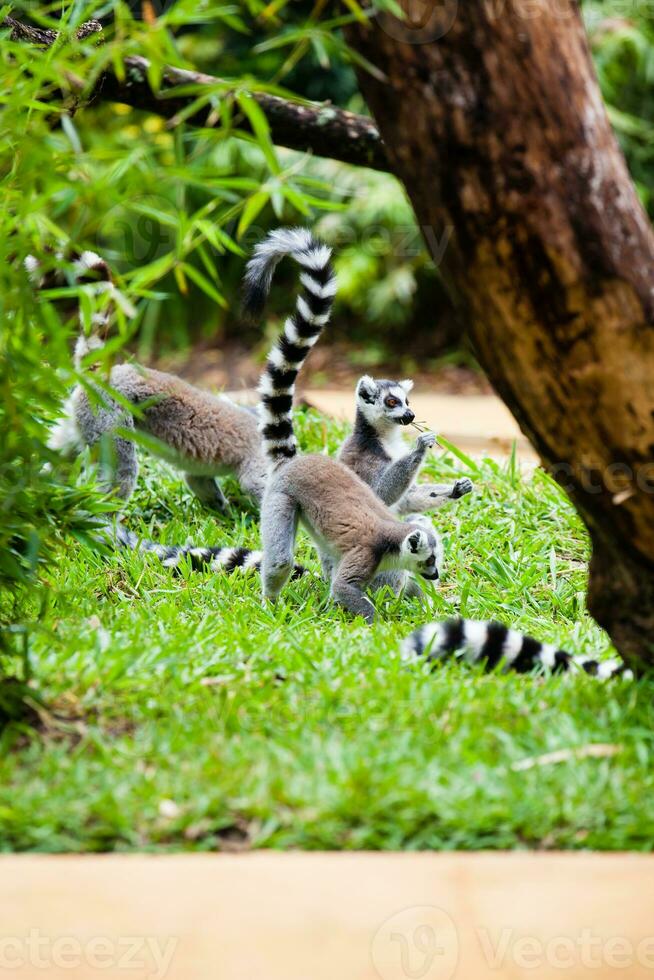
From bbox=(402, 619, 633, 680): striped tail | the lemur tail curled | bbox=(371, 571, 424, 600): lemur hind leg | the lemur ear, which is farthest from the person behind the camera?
the lemur ear

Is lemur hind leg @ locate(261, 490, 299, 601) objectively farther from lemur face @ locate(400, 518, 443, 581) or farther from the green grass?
lemur face @ locate(400, 518, 443, 581)

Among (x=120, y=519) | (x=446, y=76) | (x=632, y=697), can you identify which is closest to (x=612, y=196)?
(x=446, y=76)

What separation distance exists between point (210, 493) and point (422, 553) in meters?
1.83

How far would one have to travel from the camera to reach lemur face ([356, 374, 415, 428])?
183 inches

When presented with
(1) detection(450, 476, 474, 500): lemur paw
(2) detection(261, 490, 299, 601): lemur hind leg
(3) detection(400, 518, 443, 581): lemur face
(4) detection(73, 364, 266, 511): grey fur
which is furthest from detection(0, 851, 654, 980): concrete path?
(4) detection(73, 364, 266, 511): grey fur

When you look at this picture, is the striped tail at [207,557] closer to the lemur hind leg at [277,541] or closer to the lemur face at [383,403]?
the lemur hind leg at [277,541]

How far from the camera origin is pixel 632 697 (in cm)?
281

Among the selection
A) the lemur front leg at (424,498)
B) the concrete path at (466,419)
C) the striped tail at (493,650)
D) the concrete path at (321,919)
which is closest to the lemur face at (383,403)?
the lemur front leg at (424,498)

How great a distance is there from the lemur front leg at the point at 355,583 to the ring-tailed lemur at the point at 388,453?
0.62 m

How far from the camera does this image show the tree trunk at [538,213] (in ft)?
8.06

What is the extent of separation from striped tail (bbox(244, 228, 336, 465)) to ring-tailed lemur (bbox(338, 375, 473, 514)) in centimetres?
32

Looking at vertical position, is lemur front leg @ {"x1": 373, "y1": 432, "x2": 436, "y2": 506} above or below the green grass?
below

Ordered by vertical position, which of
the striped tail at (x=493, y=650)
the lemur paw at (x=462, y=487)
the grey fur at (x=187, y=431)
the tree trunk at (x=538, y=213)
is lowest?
the grey fur at (x=187, y=431)

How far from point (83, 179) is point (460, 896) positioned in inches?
73.4
